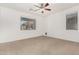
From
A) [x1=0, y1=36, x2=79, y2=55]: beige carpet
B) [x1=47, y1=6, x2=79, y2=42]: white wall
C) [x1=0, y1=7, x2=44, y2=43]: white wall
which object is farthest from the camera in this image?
[x1=47, y1=6, x2=79, y2=42]: white wall

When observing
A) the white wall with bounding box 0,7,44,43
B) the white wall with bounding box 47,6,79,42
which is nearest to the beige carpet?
the white wall with bounding box 0,7,44,43

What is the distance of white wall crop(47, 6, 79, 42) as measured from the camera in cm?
474

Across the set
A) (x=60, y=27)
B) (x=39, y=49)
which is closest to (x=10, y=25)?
(x=39, y=49)

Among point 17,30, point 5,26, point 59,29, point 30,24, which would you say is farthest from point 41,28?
point 5,26

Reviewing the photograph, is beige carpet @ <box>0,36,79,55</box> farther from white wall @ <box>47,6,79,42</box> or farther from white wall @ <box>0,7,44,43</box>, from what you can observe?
white wall @ <box>47,6,79,42</box>

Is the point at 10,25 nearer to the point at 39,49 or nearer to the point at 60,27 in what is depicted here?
the point at 39,49

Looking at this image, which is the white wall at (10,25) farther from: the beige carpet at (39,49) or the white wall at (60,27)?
the white wall at (60,27)

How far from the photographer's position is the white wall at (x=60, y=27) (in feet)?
15.5

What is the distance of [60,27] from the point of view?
5949 millimetres

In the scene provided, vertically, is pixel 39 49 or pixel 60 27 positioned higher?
pixel 60 27

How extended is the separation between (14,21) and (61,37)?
295 centimetres

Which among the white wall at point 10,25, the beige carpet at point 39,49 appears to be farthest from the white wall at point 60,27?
the white wall at point 10,25

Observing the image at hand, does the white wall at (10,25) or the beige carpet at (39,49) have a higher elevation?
the white wall at (10,25)

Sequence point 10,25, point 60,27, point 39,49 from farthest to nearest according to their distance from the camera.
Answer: point 60,27 < point 10,25 < point 39,49
